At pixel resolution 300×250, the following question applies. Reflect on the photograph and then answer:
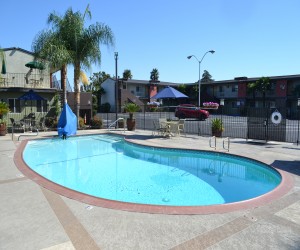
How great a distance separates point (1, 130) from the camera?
55.6ft

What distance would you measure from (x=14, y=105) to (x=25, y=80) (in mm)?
2599

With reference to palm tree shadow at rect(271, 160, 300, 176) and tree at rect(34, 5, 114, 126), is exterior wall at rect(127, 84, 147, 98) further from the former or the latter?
palm tree shadow at rect(271, 160, 300, 176)

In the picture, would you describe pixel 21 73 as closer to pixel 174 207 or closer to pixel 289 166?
pixel 174 207

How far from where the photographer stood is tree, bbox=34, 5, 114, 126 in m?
19.2

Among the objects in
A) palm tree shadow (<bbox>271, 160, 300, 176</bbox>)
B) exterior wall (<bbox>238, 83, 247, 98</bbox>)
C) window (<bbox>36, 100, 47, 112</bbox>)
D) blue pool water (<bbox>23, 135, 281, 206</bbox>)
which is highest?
exterior wall (<bbox>238, 83, 247, 98</bbox>)

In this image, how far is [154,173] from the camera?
9766mm

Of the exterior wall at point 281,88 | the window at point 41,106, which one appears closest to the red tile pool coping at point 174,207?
the window at point 41,106

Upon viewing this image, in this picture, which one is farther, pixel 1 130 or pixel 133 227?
pixel 1 130

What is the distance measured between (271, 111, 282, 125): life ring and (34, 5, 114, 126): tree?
42.3 feet

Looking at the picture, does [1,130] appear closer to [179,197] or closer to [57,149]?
[57,149]

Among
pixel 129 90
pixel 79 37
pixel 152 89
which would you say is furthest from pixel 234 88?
pixel 79 37

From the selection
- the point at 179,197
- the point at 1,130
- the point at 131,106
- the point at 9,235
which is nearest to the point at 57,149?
the point at 1,130

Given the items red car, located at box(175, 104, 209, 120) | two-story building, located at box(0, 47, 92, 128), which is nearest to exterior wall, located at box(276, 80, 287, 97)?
red car, located at box(175, 104, 209, 120)

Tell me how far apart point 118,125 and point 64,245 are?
18.0 meters
